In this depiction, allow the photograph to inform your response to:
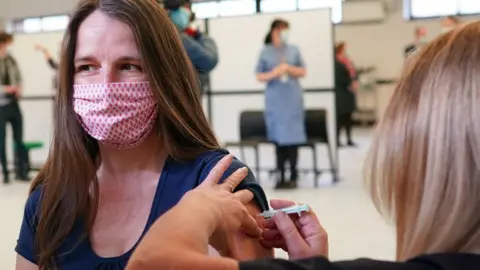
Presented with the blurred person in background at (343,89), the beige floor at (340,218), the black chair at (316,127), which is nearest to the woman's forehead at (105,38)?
the beige floor at (340,218)

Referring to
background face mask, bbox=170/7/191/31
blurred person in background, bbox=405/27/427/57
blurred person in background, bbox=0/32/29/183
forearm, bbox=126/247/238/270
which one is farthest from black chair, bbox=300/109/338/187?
forearm, bbox=126/247/238/270

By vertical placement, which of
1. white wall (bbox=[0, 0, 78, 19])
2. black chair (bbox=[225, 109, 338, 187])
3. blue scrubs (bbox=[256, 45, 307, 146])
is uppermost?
white wall (bbox=[0, 0, 78, 19])

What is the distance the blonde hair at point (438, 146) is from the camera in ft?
2.43

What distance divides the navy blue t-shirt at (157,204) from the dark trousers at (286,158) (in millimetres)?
4020

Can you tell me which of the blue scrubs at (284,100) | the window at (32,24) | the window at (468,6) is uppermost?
the window at (32,24)

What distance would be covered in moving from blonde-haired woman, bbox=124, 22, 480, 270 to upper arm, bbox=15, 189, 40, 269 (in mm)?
477

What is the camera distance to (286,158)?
5285 mm

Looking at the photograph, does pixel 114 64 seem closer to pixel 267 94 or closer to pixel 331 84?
pixel 267 94

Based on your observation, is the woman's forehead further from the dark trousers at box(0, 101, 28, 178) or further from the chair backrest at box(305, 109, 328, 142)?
the dark trousers at box(0, 101, 28, 178)

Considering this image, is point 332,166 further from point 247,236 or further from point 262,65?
point 247,236

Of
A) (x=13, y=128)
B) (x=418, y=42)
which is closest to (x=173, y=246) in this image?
(x=418, y=42)

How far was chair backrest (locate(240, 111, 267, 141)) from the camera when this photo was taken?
18.3ft

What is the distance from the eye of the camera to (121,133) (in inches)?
46.0

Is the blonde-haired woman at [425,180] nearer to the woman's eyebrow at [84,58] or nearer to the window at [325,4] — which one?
the woman's eyebrow at [84,58]
